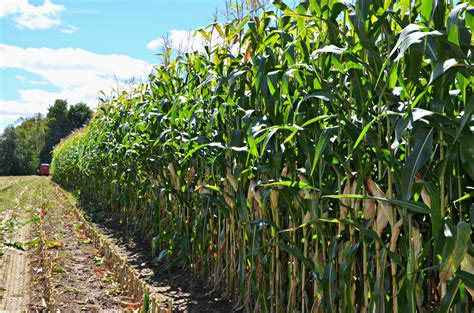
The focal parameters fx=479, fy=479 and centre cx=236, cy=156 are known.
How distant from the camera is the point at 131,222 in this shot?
835 centimetres

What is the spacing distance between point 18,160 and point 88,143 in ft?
178

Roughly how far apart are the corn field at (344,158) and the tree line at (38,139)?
185 feet

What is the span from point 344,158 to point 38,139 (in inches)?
2984

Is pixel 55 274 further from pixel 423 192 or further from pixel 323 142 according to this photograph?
pixel 423 192

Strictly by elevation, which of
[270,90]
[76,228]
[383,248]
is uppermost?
[270,90]

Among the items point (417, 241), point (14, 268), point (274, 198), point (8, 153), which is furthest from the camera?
point (8, 153)

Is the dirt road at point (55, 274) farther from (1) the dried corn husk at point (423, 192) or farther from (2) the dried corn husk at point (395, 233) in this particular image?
(1) the dried corn husk at point (423, 192)

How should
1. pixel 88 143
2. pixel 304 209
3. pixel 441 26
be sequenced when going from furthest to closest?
pixel 88 143
pixel 304 209
pixel 441 26

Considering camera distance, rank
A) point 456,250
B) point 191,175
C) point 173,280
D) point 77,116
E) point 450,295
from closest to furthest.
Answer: point 456,250
point 450,295
point 191,175
point 173,280
point 77,116

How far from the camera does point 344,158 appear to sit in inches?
104

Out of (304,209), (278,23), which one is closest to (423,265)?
(304,209)

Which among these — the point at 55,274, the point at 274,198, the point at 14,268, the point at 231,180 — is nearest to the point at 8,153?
the point at 14,268

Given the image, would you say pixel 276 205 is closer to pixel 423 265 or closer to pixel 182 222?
pixel 423 265

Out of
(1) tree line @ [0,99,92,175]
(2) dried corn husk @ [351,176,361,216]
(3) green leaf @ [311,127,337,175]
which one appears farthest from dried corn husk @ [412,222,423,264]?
(1) tree line @ [0,99,92,175]
